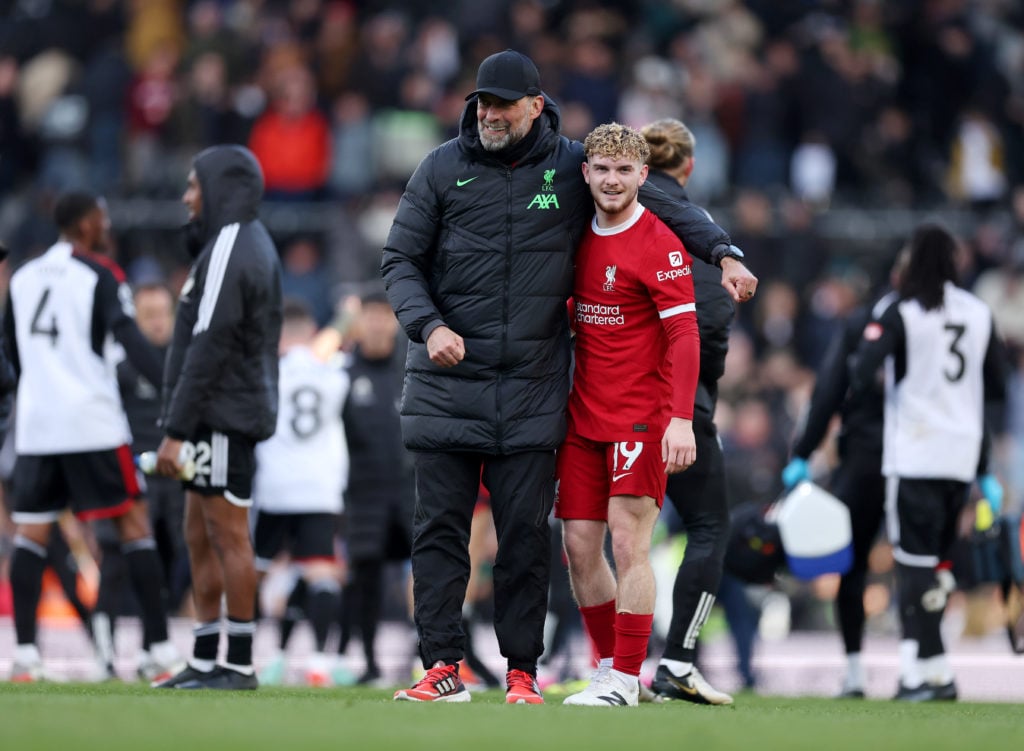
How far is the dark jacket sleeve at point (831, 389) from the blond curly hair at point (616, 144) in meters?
3.23

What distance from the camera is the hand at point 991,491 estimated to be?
11.0m

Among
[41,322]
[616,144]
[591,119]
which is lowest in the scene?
[41,322]

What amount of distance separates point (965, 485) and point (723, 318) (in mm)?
2505

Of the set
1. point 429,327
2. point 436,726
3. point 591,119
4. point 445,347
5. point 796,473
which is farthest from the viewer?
point 591,119

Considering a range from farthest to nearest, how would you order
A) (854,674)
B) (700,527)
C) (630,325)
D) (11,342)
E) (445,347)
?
(854,674), (11,342), (700,527), (630,325), (445,347)

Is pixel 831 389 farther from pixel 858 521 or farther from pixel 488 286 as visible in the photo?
pixel 488 286

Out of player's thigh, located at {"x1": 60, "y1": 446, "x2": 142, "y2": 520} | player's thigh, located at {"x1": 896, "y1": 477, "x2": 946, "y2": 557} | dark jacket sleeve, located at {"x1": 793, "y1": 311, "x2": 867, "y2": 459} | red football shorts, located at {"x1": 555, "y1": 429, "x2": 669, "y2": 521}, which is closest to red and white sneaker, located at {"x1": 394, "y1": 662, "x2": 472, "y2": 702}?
red football shorts, located at {"x1": 555, "y1": 429, "x2": 669, "y2": 521}

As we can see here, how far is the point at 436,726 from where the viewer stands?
657 centimetres

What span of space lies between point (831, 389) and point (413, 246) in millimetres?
3720

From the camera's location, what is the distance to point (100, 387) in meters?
10.8

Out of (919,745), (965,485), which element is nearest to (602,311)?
(919,745)

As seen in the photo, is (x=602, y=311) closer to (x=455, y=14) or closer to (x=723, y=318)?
(x=723, y=318)

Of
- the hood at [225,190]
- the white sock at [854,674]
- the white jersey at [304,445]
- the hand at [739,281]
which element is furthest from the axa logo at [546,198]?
the white jersey at [304,445]

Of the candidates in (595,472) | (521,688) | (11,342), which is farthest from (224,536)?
(11,342)
